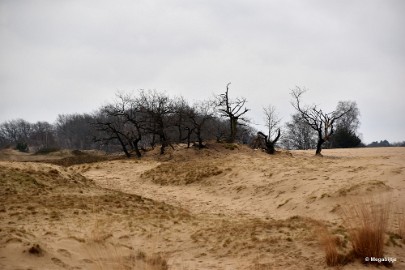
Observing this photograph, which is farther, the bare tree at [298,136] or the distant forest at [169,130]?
the bare tree at [298,136]

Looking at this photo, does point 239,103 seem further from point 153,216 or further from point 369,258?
point 369,258

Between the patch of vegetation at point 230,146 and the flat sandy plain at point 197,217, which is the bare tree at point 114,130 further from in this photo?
the flat sandy plain at point 197,217

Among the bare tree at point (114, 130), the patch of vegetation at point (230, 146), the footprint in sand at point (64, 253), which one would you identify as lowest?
the footprint in sand at point (64, 253)

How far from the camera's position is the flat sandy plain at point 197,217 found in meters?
5.12

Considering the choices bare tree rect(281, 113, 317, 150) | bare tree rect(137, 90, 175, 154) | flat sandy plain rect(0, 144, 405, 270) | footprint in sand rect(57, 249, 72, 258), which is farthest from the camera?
bare tree rect(281, 113, 317, 150)

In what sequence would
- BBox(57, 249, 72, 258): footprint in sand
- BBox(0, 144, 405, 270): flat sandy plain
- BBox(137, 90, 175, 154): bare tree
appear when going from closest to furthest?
BBox(57, 249, 72, 258): footprint in sand
BBox(0, 144, 405, 270): flat sandy plain
BBox(137, 90, 175, 154): bare tree

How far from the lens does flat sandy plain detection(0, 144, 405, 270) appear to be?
16.8 ft

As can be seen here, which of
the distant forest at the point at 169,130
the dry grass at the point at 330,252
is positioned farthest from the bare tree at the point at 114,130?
the dry grass at the point at 330,252

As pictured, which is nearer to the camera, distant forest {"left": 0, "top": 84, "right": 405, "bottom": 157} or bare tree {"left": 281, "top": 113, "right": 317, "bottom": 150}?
distant forest {"left": 0, "top": 84, "right": 405, "bottom": 157}

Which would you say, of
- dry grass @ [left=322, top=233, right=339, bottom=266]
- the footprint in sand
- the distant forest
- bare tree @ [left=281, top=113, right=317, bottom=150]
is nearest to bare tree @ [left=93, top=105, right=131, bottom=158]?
the distant forest

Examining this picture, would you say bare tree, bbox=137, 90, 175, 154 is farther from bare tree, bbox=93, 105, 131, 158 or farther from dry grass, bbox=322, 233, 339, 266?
dry grass, bbox=322, 233, 339, 266

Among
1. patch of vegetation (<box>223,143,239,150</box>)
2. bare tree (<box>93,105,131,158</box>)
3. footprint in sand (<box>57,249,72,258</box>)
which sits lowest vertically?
footprint in sand (<box>57,249,72,258</box>)

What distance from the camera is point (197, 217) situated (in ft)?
28.2

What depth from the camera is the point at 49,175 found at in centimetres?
1128
